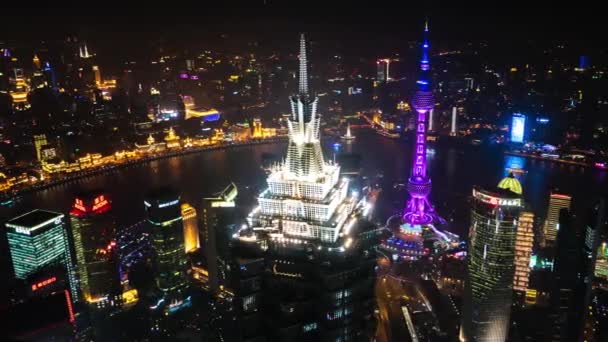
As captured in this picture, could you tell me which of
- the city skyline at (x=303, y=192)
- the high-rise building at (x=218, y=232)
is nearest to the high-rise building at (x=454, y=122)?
the city skyline at (x=303, y=192)

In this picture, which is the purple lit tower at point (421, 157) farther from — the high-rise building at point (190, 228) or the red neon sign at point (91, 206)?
the red neon sign at point (91, 206)

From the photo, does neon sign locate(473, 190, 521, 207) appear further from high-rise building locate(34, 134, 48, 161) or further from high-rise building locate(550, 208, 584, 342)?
high-rise building locate(34, 134, 48, 161)

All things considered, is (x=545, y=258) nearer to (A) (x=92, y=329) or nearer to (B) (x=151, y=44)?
(A) (x=92, y=329)

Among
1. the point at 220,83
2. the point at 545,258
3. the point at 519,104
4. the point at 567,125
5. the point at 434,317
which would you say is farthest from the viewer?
the point at 220,83

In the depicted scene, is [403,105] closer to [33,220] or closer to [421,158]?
[421,158]

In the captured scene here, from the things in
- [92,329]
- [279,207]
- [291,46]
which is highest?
[291,46]

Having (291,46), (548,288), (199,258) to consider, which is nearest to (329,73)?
(291,46)
